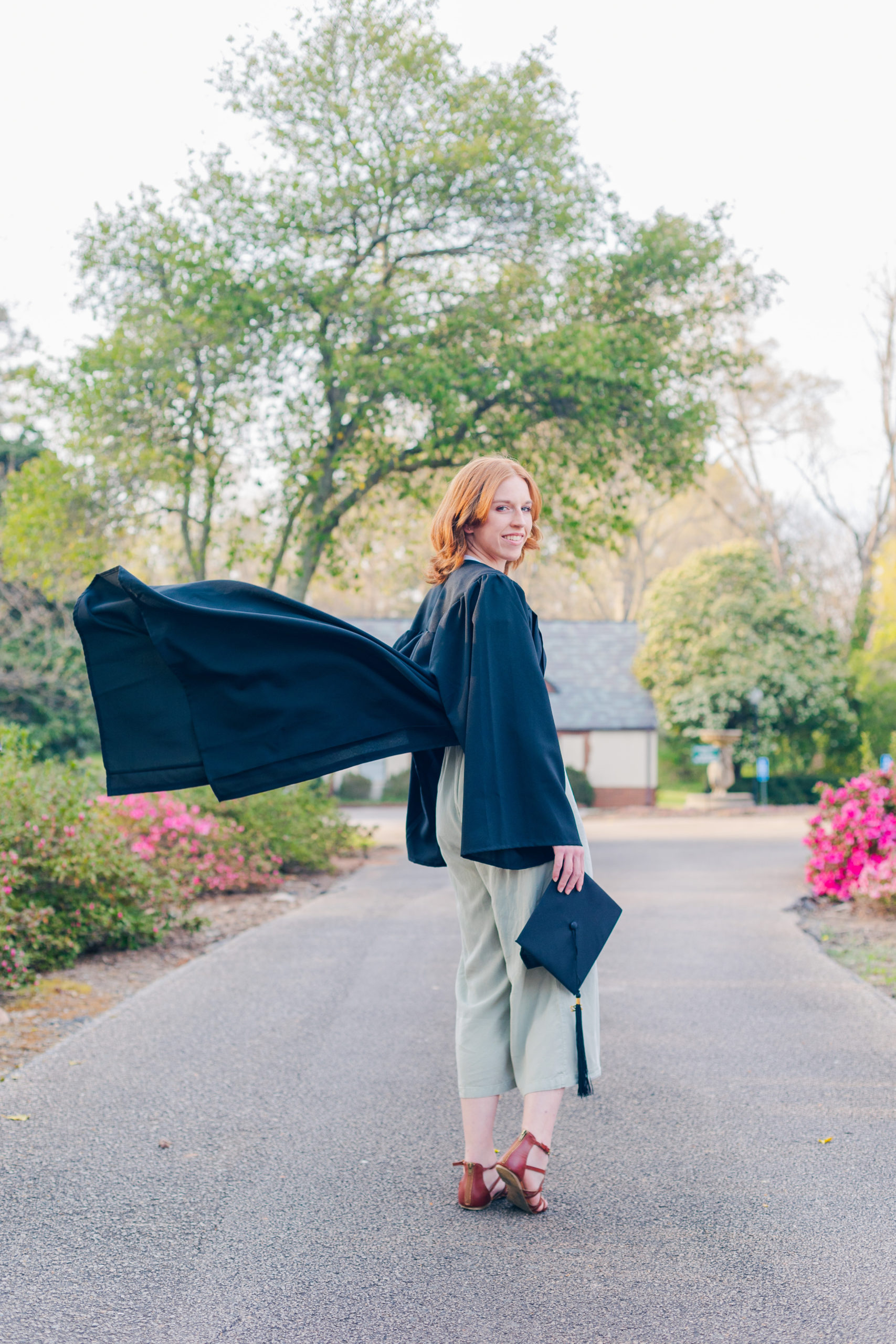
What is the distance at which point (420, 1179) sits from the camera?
3426 millimetres

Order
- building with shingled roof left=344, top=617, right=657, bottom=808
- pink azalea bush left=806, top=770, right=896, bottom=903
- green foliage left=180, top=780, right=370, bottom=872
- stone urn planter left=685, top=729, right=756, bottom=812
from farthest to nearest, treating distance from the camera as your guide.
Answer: building with shingled roof left=344, top=617, right=657, bottom=808
stone urn planter left=685, top=729, right=756, bottom=812
green foliage left=180, top=780, right=370, bottom=872
pink azalea bush left=806, top=770, right=896, bottom=903

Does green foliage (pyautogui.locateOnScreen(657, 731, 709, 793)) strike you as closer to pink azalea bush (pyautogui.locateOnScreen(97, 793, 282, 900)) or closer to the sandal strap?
pink azalea bush (pyautogui.locateOnScreen(97, 793, 282, 900))

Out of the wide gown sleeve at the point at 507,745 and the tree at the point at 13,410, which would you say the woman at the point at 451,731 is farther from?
the tree at the point at 13,410

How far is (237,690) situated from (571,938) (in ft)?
3.78

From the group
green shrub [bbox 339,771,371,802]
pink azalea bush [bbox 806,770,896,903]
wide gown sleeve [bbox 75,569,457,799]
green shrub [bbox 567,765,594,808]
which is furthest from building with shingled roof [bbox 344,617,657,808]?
wide gown sleeve [bbox 75,569,457,799]

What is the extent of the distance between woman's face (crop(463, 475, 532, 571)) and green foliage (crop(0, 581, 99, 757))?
16786 millimetres

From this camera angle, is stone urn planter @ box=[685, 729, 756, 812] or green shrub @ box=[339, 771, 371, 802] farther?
green shrub @ box=[339, 771, 371, 802]

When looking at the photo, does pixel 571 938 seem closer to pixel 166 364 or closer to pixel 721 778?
pixel 166 364

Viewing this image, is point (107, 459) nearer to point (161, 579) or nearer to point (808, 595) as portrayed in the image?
point (161, 579)

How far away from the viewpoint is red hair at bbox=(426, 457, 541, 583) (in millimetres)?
3393

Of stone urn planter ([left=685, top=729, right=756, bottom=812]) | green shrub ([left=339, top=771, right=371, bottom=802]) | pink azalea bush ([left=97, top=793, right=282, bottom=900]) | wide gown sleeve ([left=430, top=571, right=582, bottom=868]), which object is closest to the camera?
wide gown sleeve ([left=430, top=571, right=582, bottom=868])

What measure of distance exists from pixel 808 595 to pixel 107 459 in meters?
27.2

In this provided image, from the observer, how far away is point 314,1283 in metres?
2.73

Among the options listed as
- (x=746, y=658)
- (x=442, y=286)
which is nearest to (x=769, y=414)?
(x=746, y=658)
